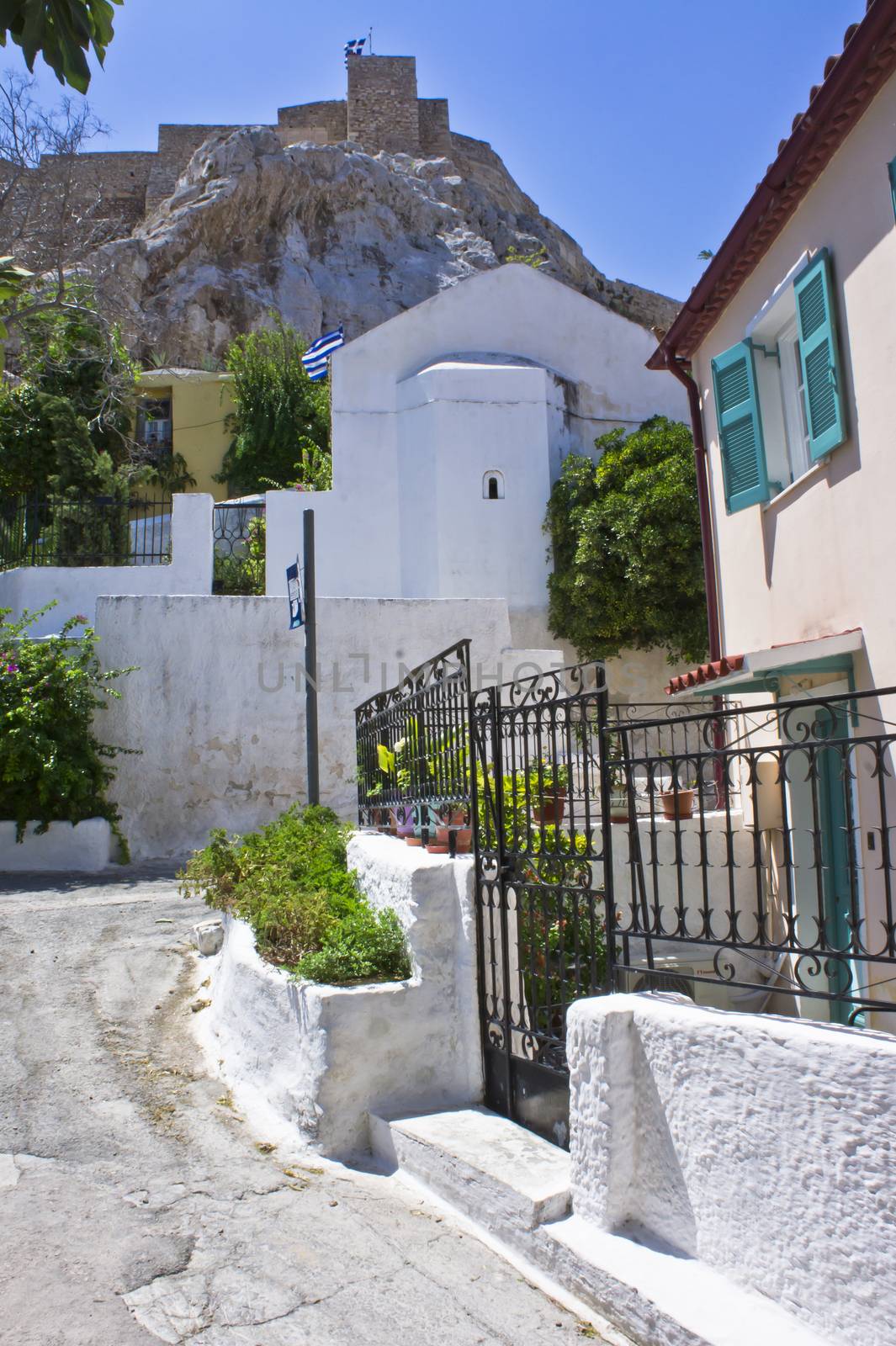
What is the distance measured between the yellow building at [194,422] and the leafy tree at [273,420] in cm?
80

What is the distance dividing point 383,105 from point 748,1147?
1824 inches

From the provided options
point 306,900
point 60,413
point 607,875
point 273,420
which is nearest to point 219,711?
point 306,900

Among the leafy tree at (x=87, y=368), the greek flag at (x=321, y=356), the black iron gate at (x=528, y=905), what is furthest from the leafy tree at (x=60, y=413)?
the black iron gate at (x=528, y=905)

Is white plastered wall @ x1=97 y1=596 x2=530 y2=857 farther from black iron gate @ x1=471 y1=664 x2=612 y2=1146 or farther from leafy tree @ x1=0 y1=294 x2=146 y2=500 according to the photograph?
leafy tree @ x1=0 y1=294 x2=146 y2=500

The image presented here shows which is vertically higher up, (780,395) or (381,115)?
(381,115)

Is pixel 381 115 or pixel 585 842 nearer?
pixel 585 842

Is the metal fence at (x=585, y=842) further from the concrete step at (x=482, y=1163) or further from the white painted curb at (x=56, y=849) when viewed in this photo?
the white painted curb at (x=56, y=849)

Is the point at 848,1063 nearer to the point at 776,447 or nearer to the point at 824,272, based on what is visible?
the point at 824,272

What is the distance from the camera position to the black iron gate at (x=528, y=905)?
475 centimetres

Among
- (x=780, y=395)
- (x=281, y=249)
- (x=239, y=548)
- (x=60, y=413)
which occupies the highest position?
(x=281, y=249)

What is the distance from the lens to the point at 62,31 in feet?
10.7

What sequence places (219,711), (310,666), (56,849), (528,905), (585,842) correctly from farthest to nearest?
1. (219,711)
2. (56,849)
3. (310,666)
4. (585,842)
5. (528,905)

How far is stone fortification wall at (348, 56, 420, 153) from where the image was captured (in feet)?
139

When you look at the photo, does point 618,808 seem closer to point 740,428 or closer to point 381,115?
point 740,428
